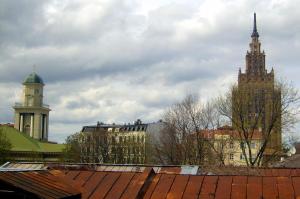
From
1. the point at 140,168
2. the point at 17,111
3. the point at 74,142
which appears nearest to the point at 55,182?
the point at 140,168

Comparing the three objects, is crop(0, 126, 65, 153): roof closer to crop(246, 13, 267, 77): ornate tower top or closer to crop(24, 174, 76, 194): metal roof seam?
crop(246, 13, 267, 77): ornate tower top

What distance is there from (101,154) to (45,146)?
3566 centimetres

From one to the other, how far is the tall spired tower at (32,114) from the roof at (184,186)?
308 feet

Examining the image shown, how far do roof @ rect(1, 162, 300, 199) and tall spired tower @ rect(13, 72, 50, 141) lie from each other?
93.7 metres

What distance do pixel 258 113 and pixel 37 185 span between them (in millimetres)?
34314

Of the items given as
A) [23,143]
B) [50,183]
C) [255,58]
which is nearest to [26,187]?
[50,183]

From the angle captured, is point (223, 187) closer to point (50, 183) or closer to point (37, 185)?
point (50, 183)

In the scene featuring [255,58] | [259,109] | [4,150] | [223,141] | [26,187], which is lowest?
[26,187]

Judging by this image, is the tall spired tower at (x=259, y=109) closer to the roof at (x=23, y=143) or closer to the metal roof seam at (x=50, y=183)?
the metal roof seam at (x=50, y=183)

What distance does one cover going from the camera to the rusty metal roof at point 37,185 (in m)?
10.1

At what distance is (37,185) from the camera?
10.8 metres

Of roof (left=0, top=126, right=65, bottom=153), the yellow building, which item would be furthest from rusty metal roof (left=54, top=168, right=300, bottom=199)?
roof (left=0, top=126, right=65, bottom=153)

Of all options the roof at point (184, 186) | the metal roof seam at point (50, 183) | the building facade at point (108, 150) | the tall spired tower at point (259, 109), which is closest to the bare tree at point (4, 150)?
the building facade at point (108, 150)

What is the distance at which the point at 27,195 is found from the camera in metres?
10.0
